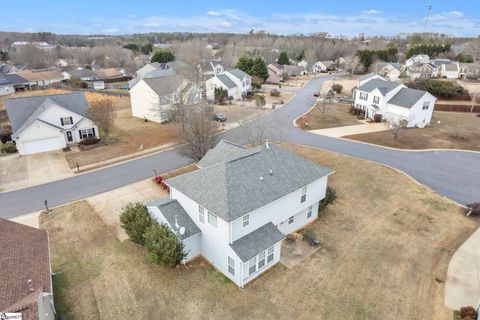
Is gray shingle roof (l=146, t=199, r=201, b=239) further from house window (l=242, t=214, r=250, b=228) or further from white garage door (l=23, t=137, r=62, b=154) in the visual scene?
white garage door (l=23, t=137, r=62, b=154)

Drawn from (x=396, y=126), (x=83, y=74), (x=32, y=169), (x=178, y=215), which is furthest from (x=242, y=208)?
(x=83, y=74)

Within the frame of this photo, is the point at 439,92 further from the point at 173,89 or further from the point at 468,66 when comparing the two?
the point at 173,89

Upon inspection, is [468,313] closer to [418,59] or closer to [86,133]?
[86,133]

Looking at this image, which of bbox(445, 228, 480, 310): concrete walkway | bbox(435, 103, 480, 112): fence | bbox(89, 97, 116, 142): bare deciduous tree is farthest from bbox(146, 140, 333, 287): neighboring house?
bbox(435, 103, 480, 112): fence

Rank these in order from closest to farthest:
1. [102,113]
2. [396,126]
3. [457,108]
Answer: [102,113] < [396,126] < [457,108]

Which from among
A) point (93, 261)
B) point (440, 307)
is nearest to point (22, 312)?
point (93, 261)

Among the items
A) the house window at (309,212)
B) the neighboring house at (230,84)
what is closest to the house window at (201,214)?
the house window at (309,212)

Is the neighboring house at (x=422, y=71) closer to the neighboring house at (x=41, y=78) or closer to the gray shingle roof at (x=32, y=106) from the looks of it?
the gray shingle roof at (x=32, y=106)
